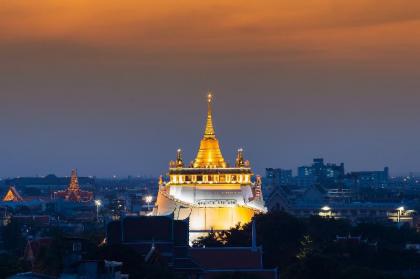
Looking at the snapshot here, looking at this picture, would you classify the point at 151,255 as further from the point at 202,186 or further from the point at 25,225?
the point at 25,225

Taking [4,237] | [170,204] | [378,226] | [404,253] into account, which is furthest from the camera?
[4,237]

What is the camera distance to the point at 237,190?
12988cm

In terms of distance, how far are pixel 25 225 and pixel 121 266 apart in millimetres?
113576

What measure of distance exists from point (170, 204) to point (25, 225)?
62102 mm

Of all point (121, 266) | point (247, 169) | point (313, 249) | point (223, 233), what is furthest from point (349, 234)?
point (121, 266)

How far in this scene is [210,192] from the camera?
129750mm

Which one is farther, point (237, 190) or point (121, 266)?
point (237, 190)

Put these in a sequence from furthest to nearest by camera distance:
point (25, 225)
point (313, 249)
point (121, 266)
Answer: point (25, 225) → point (313, 249) → point (121, 266)

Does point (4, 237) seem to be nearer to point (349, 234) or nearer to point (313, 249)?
point (349, 234)

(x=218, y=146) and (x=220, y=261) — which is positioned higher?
(x=218, y=146)

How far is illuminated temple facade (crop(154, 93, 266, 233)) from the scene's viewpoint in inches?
5039

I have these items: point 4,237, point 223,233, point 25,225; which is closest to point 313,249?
point 223,233

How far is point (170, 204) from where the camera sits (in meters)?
129

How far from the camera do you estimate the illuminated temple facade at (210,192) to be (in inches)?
5039
